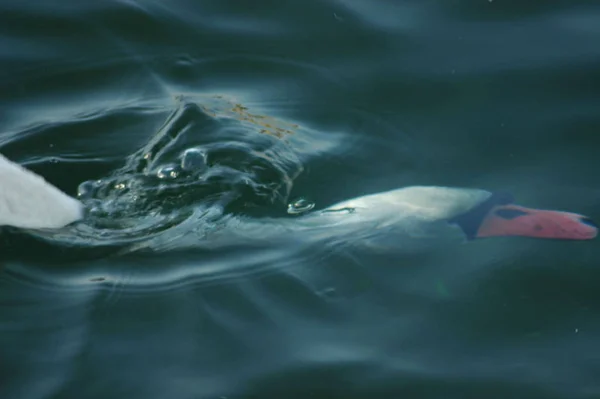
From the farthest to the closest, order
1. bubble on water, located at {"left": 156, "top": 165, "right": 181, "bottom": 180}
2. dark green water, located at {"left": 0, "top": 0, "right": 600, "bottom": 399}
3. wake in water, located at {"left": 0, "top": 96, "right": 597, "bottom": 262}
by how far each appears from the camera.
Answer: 1. bubble on water, located at {"left": 156, "top": 165, "right": 181, "bottom": 180}
2. wake in water, located at {"left": 0, "top": 96, "right": 597, "bottom": 262}
3. dark green water, located at {"left": 0, "top": 0, "right": 600, "bottom": 399}

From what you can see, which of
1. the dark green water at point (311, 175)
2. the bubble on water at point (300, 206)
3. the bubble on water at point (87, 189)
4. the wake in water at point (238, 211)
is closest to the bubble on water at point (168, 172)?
the wake in water at point (238, 211)

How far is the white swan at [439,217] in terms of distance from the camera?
4609 millimetres

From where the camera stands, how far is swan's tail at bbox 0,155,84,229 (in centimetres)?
387

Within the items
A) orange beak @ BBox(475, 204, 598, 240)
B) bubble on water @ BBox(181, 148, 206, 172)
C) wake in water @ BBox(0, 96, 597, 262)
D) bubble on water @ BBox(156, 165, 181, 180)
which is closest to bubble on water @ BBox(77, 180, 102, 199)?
wake in water @ BBox(0, 96, 597, 262)

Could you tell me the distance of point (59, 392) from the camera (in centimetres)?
357

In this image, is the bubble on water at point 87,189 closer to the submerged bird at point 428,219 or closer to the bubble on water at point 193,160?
the submerged bird at point 428,219

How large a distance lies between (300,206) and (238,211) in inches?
13.1

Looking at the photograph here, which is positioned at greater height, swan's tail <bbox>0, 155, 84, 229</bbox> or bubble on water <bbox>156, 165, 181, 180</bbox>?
bubble on water <bbox>156, 165, 181, 180</bbox>

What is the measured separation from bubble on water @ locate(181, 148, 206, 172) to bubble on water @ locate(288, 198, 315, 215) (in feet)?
1.99

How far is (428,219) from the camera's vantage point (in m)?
4.74

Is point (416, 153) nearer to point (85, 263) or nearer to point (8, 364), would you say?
point (85, 263)

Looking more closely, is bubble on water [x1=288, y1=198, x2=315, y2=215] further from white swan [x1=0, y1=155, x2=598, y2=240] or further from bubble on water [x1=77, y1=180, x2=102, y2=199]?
bubble on water [x1=77, y1=180, x2=102, y2=199]

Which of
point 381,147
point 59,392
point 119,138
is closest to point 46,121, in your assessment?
point 119,138

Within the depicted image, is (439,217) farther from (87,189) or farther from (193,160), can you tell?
(87,189)
